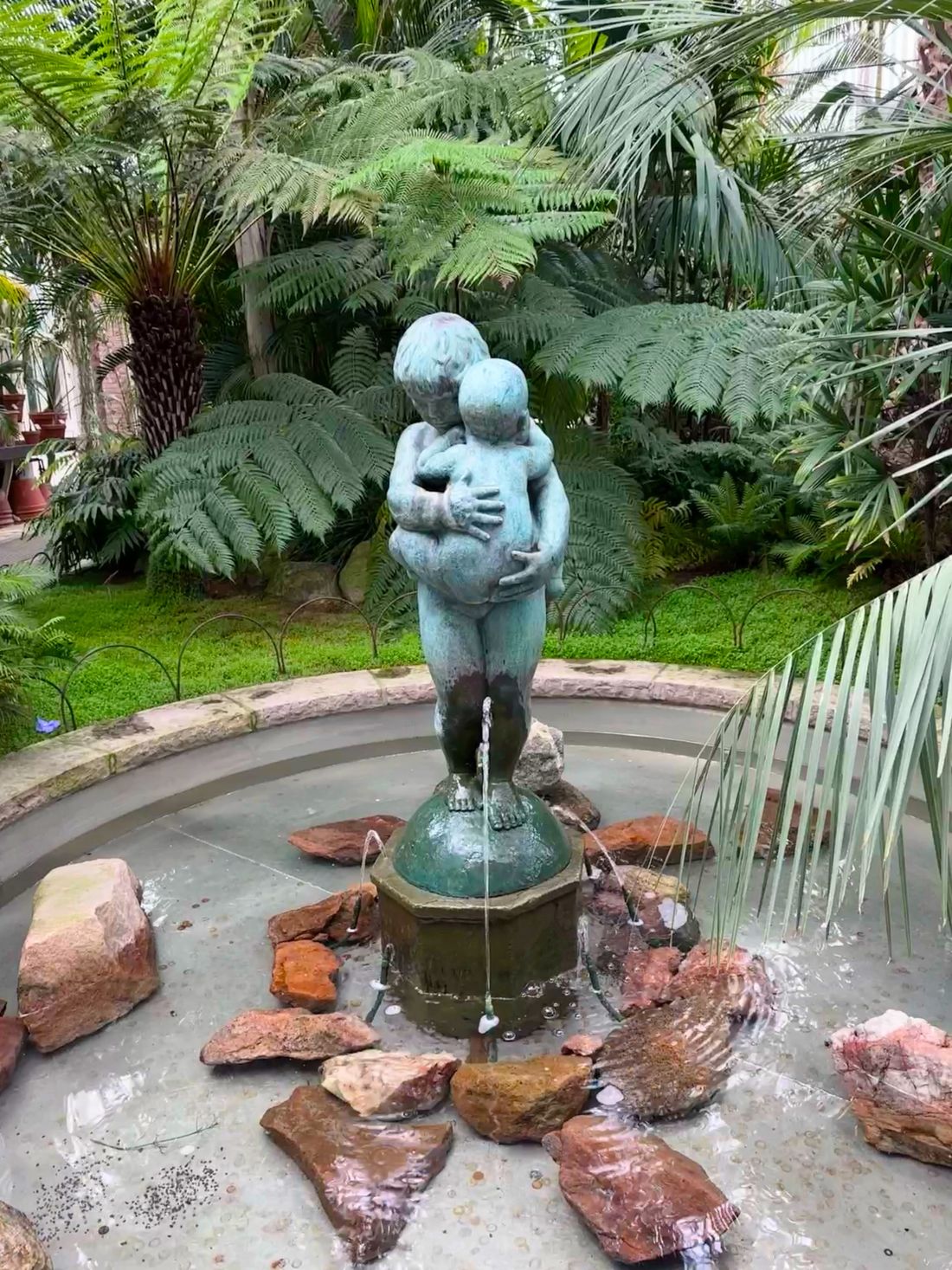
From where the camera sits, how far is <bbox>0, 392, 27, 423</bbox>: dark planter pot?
12.8 m

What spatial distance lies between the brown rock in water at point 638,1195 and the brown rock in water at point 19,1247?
1013 millimetres

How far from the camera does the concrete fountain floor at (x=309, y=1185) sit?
6.26 ft

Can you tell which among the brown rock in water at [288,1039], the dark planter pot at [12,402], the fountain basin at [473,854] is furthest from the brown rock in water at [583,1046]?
the dark planter pot at [12,402]

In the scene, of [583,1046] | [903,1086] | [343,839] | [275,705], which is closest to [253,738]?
[275,705]

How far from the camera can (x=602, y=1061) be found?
2.33 metres

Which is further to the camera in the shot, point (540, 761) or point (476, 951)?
point (540, 761)

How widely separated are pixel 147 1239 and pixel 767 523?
597 centimetres

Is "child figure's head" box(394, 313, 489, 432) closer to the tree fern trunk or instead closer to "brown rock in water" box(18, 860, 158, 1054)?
"brown rock in water" box(18, 860, 158, 1054)

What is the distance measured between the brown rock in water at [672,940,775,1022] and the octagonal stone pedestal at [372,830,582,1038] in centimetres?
34

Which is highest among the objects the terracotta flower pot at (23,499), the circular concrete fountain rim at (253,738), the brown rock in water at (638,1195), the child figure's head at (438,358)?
the child figure's head at (438,358)

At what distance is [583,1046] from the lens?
2371mm

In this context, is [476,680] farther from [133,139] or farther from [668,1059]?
[133,139]

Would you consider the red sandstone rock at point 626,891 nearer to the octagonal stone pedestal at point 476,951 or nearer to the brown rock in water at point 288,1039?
the octagonal stone pedestal at point 476,951

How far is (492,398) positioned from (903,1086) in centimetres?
177
